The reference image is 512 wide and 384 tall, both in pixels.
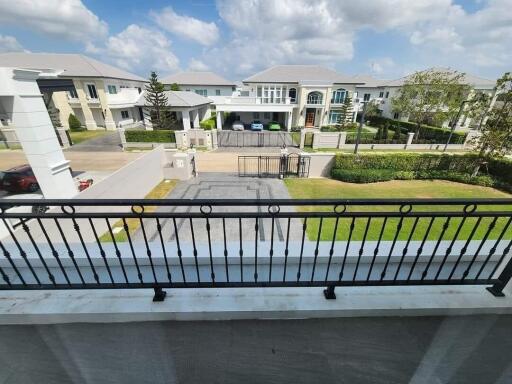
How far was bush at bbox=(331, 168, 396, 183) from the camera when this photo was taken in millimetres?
11180

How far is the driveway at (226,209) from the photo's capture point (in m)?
6.85

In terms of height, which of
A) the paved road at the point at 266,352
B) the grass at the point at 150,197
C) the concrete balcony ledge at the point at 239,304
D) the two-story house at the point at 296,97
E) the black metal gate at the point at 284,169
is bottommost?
the grass at the point at 150,197

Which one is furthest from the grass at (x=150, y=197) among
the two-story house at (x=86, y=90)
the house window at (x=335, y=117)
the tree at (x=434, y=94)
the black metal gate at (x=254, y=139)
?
the house window at (x=335, y=117)

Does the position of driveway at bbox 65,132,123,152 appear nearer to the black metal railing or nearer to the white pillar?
the white pillar

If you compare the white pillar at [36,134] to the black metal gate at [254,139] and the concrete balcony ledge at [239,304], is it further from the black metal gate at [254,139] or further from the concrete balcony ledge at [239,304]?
the black metal gate at [254,139]

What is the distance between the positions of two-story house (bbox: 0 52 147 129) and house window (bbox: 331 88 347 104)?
954 inches

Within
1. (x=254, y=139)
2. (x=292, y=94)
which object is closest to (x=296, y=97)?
(x=292, y=94)

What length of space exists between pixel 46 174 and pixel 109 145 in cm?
1372

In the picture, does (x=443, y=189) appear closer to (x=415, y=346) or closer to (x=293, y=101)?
(x=415, y=346)

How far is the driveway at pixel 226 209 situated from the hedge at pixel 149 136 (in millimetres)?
7732

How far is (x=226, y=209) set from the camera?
8.02 meters

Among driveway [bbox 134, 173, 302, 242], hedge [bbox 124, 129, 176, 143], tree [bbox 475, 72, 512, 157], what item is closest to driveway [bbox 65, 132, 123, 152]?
hedge [bbox 124, 129, 176, 143]

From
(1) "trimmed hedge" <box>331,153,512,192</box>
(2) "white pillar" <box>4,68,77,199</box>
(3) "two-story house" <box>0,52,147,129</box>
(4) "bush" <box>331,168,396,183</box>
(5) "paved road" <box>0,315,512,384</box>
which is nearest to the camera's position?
(5) "paved road" <box>0,315,512,384</box>

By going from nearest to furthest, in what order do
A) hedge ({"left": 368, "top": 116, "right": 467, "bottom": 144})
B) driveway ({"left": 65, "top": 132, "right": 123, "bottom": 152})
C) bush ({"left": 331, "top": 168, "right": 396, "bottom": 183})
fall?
bush ({"left": 331, "top": 168, "right": 396, "bottom": 183}) < driveway ({"left": 65, "top": 132, "right": 123, "bottom": 152}) < hedge ({"left": 368, "top": 116, "right": 467, "bottom": 144})
